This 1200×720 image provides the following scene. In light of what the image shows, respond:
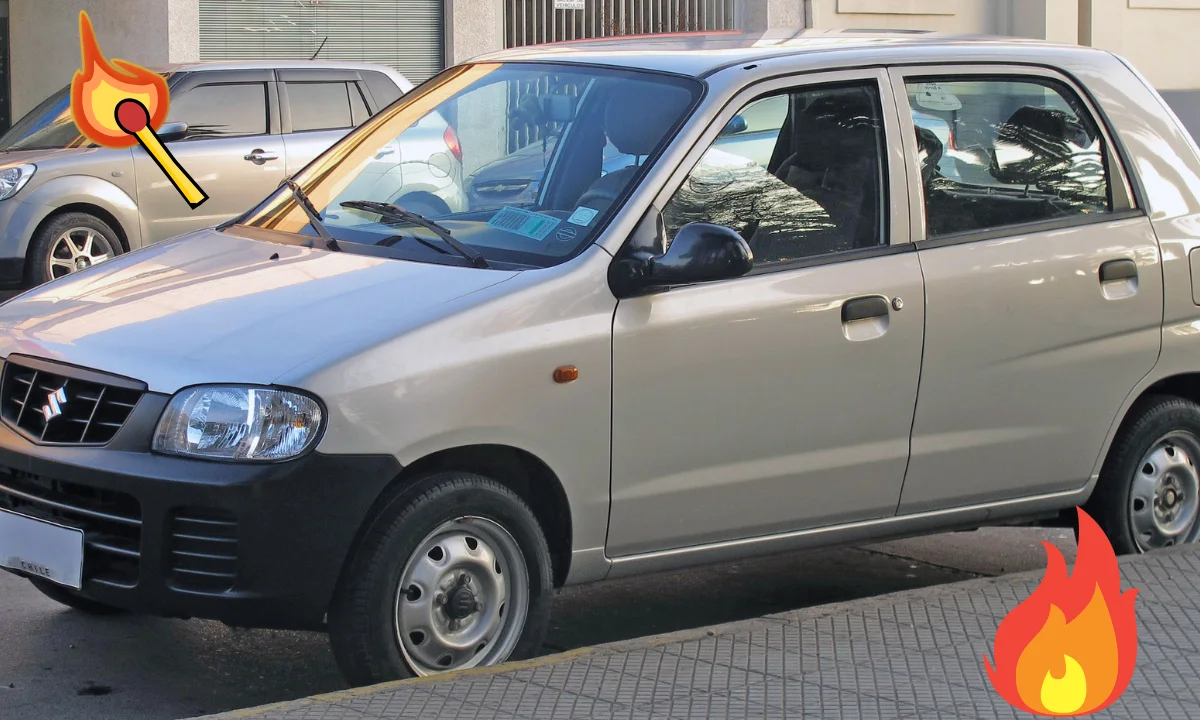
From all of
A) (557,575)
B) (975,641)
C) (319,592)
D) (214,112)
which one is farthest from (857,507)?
(214,112)

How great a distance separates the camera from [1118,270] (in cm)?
517

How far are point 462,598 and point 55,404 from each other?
1.15 metres

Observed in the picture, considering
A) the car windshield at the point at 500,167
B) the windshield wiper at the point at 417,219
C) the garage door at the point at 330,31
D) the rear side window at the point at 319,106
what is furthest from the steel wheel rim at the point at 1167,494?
the garage door at the point at 330,31

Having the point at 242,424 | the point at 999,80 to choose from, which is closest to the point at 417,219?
the point at 242,424

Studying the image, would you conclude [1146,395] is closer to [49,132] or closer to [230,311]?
[230,311]

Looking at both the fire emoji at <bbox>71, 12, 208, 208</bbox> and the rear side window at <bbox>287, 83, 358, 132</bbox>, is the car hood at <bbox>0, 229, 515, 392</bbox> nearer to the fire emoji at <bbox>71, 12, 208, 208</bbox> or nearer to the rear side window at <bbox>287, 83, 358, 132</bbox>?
the fire emoji at <bbox>71, 12, 208, 208</bbox>

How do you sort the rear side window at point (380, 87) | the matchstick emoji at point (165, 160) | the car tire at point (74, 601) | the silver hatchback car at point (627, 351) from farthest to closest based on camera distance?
the rear side window at point (380, 87), the matchstick emoji at point (165, 160), the car tire at point (74, 601), the silver hatchback car at point (627, 351)

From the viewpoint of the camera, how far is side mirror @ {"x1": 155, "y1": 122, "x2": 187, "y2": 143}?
35.2 ft

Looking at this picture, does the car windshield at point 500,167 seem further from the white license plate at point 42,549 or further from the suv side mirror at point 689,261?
the white license plate at point 42,549

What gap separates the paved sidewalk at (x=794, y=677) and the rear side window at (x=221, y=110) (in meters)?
8.36

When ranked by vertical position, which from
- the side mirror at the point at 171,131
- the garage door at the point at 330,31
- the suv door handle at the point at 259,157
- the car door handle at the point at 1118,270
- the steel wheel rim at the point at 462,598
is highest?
the garage door at the point at 330,31

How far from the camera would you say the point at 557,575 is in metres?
4.39

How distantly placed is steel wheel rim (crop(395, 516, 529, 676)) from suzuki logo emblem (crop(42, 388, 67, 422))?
97cm

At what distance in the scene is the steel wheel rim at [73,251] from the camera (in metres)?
11.2
